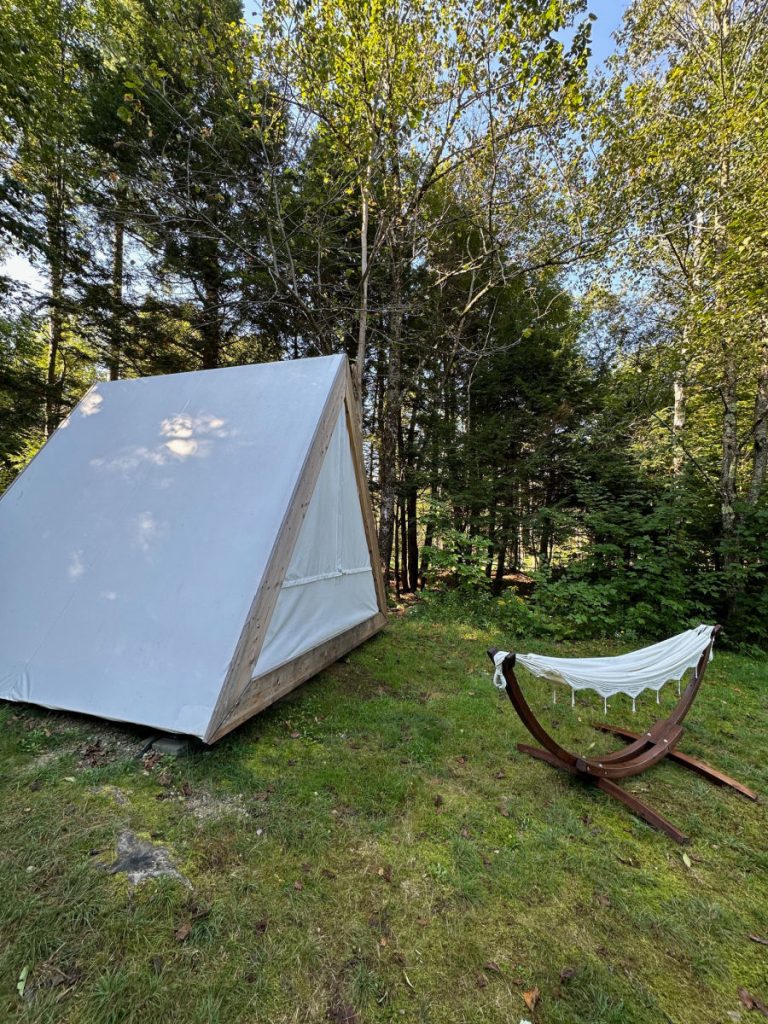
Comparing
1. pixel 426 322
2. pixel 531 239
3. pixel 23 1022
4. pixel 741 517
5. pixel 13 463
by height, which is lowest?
pixel 23 1022

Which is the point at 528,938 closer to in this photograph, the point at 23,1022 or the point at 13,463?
the point at 23,1022

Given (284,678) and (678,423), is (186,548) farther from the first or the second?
(678,423)

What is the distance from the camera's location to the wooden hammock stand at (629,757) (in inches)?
82.8

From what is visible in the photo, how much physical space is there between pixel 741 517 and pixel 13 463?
37.9ft

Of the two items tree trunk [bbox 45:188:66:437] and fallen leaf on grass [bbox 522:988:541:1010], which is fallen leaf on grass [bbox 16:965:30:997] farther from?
tree trunk [bbox 45:188:66:437]

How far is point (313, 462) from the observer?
3.19 meters

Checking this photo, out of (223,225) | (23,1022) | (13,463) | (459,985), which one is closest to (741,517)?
(459,985)

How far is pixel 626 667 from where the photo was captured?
8.02 feet

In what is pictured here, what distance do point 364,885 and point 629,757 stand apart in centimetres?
195

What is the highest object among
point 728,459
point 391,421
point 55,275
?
point 55,275

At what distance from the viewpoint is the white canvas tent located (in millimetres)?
2625

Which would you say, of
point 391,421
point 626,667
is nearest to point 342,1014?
point 626,667

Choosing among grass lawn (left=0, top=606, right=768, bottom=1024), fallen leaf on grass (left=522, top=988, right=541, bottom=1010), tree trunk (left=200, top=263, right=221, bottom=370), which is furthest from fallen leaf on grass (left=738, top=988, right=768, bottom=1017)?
tree trunk (left=200, top=263, right=221, bottom=370)

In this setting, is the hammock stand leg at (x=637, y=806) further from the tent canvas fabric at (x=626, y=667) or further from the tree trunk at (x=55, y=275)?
the tree trunk at (x=55, y=275)
